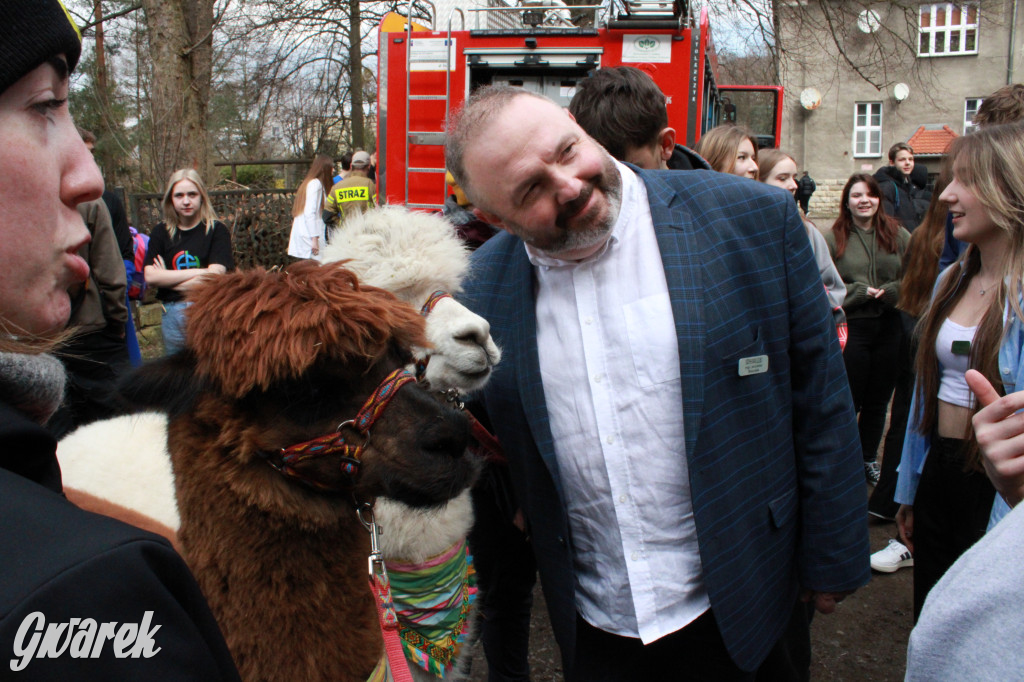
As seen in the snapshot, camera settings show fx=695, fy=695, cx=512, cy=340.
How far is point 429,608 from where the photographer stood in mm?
2389

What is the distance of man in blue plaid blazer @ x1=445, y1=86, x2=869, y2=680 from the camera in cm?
176

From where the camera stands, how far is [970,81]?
27672 millimetres

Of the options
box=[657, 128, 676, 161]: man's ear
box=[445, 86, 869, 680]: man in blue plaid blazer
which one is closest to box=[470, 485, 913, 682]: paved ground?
box=[445, 86, 869, 680]: man in blue plaid blazer

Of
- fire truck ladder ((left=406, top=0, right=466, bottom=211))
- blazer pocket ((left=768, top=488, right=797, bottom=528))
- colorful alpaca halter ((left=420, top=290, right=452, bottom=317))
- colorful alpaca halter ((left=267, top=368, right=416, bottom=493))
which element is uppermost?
fire truck ladder ((left=406, top=0, right=466, bottom=211))

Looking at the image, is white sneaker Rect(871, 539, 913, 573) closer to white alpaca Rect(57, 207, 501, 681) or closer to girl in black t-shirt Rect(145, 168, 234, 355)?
white alpaca Rect(57, 207, 501, 681)

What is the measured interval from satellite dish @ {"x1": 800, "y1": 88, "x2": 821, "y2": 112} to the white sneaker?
26.3m

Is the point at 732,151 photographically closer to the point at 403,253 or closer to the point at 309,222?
the point at 403,253

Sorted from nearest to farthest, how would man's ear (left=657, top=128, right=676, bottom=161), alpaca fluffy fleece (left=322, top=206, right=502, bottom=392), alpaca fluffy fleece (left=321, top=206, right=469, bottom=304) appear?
1. alpaca fluffy fleece (left=322, top=206, right=502, bottom=392)
2. alpaca fluffy fleece (left=321, top=206, right=469, bottom=304)
3. man's ear (left=657, top=128, right=676, bottom=161)

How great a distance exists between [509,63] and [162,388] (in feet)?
18.3

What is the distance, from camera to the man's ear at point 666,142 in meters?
2.83

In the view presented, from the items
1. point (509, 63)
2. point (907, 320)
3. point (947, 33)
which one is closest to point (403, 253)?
point (907, 320)

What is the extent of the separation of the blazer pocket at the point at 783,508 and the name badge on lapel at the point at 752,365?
14.6 inches

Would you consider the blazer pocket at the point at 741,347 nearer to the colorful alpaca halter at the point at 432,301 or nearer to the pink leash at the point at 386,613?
the pink leash at the point at 386,613

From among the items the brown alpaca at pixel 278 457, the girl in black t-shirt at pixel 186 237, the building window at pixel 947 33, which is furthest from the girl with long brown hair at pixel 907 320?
the building window at pixel 947 33
